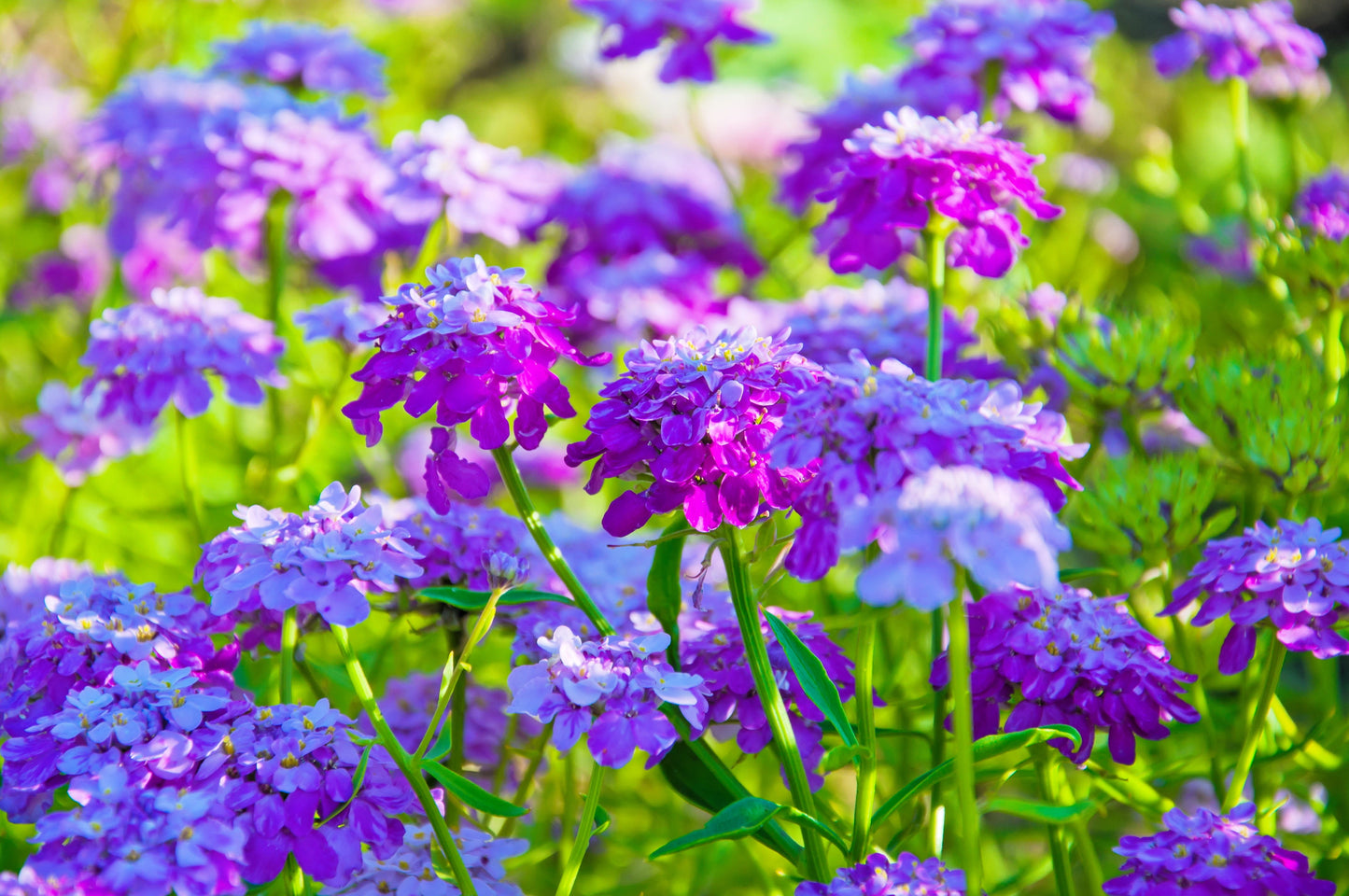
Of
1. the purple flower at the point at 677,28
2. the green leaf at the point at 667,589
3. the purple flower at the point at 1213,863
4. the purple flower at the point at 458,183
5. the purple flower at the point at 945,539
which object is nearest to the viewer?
the purple flower at the point at 945,539

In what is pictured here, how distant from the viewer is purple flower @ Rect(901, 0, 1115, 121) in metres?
1.74

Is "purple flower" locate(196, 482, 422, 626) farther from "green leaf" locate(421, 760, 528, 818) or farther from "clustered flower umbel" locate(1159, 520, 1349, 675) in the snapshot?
"clustered flower umbel" locate(1159, 520, 1349, 675)

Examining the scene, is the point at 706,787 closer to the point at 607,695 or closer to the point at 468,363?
the point at 607,695

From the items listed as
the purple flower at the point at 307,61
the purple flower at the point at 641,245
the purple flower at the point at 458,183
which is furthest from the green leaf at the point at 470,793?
the purple flower at the point at 307,61

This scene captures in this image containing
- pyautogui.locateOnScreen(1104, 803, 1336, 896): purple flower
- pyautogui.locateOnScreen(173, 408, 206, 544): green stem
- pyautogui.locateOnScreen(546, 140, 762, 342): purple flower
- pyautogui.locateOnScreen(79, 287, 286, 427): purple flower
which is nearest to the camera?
pyautogui.locateOnScreen(1104, 803, 1336, 896): purple flower

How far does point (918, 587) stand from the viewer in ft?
2.59

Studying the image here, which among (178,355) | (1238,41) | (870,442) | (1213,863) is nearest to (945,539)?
(870,442)

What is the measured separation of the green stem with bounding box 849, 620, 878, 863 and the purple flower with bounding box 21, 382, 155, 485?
43.5 inches

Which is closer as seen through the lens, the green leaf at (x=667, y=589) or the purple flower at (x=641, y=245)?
the green leaf at (x=667, y=589)

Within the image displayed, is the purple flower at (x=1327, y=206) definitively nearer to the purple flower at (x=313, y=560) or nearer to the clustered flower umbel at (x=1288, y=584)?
the clustered flower umbel at (x=1288, y=584)

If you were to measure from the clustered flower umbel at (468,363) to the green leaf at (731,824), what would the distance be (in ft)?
1.12

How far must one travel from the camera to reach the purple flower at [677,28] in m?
1.87

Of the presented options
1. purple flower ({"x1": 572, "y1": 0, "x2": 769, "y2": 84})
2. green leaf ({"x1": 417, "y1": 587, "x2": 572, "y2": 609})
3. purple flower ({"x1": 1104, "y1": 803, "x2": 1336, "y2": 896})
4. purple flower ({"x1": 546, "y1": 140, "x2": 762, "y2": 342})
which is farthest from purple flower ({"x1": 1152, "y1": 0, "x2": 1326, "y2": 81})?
green leaf ({"x1": 417, "y1": 587, "x2": 572, "y2": 609})

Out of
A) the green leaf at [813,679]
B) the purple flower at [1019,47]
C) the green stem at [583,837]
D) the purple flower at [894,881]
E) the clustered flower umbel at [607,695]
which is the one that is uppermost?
the purple flower at [1019,47]
